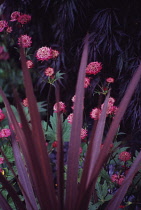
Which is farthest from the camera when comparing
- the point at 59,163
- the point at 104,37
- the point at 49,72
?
the point at 104,37

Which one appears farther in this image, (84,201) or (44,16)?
(44,16)

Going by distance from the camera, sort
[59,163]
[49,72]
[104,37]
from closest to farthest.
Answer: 1. [59,163]
2. [49,72]
3. [104,37]

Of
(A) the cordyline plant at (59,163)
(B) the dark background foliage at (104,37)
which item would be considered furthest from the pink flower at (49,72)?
(A) the cordyline plant at (59,163)

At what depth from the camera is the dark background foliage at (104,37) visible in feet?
5.29

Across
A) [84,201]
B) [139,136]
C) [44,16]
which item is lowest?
[139,136]

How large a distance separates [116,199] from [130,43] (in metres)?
1.30

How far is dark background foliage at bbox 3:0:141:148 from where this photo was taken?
5.29ft

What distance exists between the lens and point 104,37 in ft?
5.22

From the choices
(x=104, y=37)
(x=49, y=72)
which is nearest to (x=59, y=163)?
(x=49, y=72)

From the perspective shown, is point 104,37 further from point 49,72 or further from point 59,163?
point 59,163

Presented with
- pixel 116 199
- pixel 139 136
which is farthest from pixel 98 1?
pixel 116 199

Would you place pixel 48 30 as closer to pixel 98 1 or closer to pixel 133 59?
pixel 98 1

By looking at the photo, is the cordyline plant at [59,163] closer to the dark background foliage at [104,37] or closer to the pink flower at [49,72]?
the pink flower at [49,72]

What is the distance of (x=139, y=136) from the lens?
1.79 m
